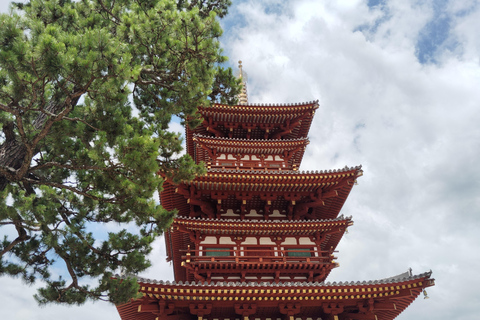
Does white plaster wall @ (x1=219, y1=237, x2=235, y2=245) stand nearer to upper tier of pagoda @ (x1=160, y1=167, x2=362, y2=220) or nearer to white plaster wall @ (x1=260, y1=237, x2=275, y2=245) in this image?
white plaster wall @ (x1=260, y1=237, x2=275, y2=245)

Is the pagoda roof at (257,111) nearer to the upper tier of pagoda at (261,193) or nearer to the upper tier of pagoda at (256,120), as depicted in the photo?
the upper tier of pagoda at (256,120)

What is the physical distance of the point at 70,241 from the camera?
7.71 metres

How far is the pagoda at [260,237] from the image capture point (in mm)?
10844

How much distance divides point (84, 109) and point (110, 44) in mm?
1863

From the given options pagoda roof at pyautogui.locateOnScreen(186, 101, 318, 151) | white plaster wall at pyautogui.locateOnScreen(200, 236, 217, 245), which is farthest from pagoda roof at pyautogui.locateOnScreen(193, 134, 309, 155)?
white plaster wall at pyautogui.locateOnScreen(200, 236, 217, 245)

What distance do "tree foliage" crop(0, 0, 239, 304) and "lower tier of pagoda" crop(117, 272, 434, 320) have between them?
270 cm

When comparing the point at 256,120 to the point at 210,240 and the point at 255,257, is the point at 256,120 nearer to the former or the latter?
the point at 210,240

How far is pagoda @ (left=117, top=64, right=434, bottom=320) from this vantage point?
35.6 ft

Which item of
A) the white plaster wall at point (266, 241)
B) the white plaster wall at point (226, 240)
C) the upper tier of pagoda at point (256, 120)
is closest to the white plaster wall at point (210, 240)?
the white plaster wall at point (226, 240)

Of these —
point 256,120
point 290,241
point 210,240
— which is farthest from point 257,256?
point 256,120

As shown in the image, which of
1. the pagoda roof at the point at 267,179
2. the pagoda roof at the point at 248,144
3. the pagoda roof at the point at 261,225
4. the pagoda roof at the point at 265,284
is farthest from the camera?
the pagoda roof at the point at 248,144

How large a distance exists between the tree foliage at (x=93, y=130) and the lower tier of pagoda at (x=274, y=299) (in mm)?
2700

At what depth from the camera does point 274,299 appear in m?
11.0

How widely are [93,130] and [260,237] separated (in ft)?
26.9
